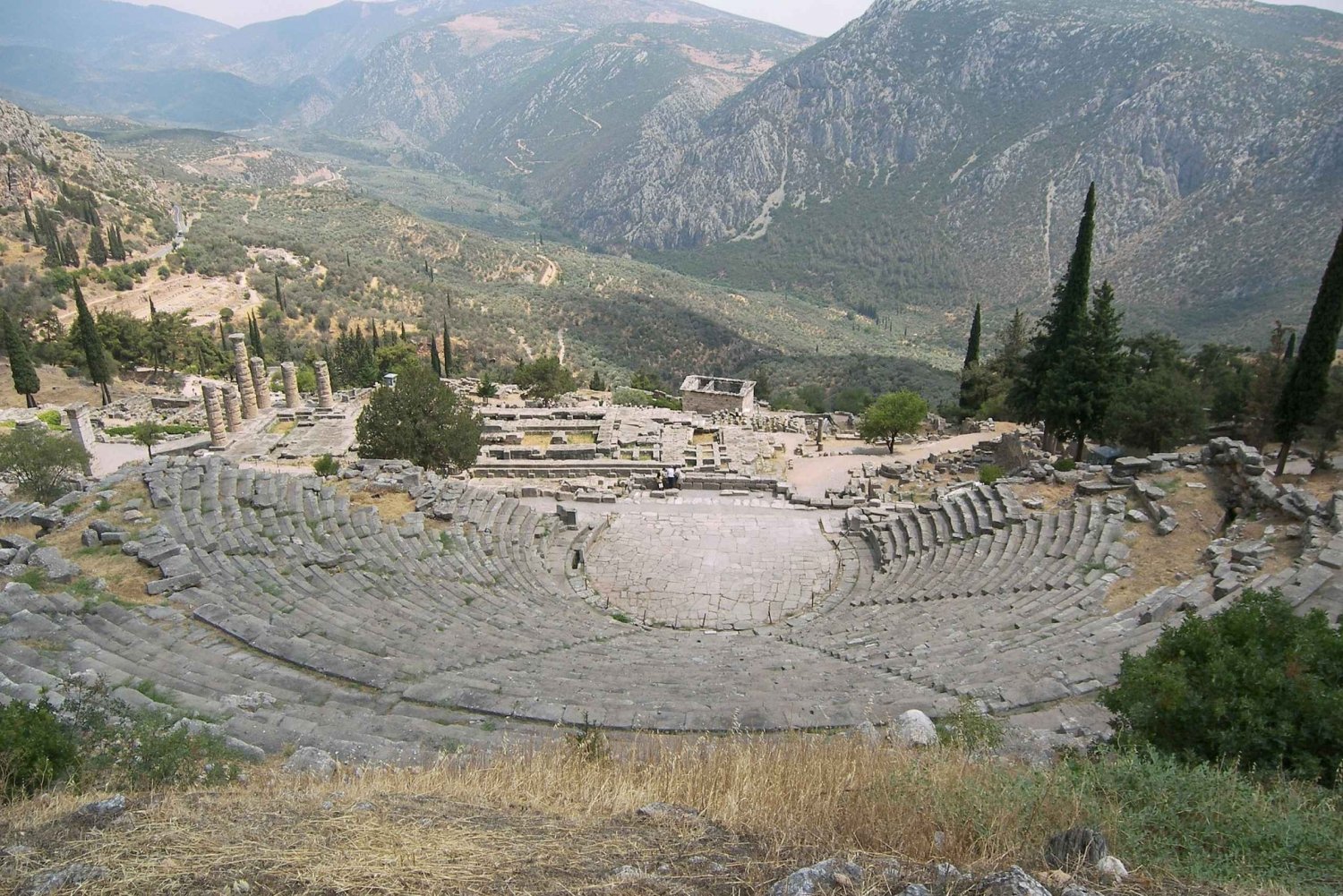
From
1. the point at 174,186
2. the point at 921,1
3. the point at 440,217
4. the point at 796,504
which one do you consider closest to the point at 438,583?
the point at 796,504

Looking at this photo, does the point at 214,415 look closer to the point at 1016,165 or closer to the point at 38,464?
the point at 38,464

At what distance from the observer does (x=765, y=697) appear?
33.8ft

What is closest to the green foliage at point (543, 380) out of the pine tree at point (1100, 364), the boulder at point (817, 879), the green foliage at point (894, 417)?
the green foliage at point (894, 417)

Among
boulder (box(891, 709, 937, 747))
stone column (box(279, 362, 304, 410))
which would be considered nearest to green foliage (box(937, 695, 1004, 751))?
boulder (box(891, 709, 937, 747))

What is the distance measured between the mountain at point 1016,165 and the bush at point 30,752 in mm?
88918

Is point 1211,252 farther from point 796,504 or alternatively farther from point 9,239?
point 9,239

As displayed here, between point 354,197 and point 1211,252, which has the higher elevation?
point 354,197

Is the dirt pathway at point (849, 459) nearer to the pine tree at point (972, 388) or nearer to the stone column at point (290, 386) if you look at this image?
the pine tree at point (972, 388)

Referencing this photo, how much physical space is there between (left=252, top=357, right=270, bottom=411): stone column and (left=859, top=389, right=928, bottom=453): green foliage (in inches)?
1166

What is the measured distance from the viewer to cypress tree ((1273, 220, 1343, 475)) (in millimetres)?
18734

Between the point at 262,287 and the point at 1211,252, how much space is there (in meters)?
108

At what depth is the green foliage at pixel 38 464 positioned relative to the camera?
22938 millimetres

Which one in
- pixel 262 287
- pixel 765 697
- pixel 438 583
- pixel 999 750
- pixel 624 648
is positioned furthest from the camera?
pixel 262 287

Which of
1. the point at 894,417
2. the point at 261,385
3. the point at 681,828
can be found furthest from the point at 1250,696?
the point at 261,385
